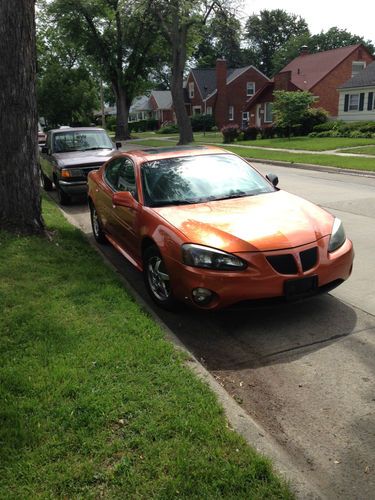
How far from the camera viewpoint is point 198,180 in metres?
5.56

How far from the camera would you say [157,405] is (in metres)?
3.12

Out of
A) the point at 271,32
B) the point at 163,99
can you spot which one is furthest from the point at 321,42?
the point at 163,99

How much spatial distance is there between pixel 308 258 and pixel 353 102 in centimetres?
3752

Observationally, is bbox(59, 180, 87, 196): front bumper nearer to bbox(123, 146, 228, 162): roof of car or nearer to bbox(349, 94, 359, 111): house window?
bbox(123, 146, 228, 162): roof of car

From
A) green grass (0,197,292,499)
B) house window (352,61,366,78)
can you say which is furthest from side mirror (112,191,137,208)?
house window (352,61,366,78)

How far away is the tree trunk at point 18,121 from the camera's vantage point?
6526 mm

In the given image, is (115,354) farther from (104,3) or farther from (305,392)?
(104,3)

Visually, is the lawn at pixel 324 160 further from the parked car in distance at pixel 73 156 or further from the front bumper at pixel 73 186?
the front bumper at pixel 73 186

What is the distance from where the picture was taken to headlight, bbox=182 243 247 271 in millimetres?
4164

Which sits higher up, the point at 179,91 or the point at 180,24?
the point at 180,24

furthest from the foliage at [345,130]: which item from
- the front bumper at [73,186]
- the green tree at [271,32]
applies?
the green tree at [271,32]

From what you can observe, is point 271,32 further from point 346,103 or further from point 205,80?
point 346,103

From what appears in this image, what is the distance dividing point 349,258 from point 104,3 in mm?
42428

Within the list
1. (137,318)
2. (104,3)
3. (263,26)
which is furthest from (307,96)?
(263,26)
